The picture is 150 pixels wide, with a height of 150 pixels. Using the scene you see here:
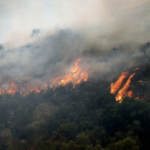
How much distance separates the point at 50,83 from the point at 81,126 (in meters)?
57.9

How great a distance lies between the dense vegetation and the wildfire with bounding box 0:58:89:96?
27.6 metres

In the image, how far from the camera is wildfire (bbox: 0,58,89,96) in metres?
94.1

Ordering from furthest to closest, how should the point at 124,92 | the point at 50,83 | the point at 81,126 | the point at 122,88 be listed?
the point at 50,83
the point at 122,88
the point at 124,92
the point at 81,126

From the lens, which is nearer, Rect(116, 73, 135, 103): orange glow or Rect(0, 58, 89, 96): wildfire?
Rect(116, 73, 135, 103): orange glow

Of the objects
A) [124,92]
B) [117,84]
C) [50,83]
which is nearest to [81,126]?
[124,92]

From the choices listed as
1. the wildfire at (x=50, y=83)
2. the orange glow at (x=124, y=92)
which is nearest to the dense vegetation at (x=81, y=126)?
the orange glow at (x=124, y=92)

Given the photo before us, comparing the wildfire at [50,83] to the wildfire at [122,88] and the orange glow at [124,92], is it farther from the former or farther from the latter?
the orange glow at [124,92]

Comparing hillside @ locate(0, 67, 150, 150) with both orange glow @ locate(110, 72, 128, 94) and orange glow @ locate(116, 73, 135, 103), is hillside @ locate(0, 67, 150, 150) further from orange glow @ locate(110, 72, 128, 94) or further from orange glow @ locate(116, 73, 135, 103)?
orange glow @ locate(110, 72, 128, 94)

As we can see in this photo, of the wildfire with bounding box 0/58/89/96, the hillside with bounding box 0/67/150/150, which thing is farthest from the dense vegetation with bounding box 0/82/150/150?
the wildfire with bounding box 0/58/89/96

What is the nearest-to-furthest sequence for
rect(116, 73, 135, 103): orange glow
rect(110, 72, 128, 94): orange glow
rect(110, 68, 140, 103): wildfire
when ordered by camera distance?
rect(116, 73, 135, 103): orange glow
rect(110, 68, 140, 103): wildfire
rect(110, 72, 128, 94): orange glow

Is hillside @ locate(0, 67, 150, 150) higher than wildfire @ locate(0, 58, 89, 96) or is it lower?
lower

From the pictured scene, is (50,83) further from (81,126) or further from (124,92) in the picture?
(81,126)

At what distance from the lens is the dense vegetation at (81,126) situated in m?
34.5

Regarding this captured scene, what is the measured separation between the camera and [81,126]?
45.8 metres
